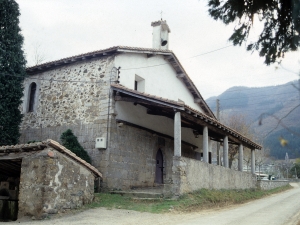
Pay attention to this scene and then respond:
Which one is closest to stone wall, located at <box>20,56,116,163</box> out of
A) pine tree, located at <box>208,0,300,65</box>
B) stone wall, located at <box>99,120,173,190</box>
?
stone wall, located at <box>99,120,173,190</box>

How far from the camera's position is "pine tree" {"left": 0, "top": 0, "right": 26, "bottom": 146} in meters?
12.9

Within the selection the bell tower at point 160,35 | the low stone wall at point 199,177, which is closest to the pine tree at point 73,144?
the low stone wall at point 199,177

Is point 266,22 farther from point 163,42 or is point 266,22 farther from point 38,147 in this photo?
point 163,42

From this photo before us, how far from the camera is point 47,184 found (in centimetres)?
844

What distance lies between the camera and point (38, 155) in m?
8.71

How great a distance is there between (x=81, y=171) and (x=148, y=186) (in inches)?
198

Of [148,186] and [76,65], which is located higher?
[76,65]

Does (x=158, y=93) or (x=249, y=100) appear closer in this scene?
(x=158, y=93)

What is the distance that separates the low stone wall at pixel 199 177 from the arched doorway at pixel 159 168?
286cm

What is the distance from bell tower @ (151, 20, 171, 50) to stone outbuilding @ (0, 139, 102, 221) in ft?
31.0

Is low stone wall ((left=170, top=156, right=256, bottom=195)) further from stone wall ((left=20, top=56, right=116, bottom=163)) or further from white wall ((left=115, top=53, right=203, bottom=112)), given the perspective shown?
white wall ((left=115, top=53, right=203, bottom=112))

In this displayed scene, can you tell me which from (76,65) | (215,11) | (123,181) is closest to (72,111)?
(76,65)

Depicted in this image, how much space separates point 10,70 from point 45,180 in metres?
6.75

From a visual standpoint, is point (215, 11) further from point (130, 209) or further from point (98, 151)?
point (98, 151)
